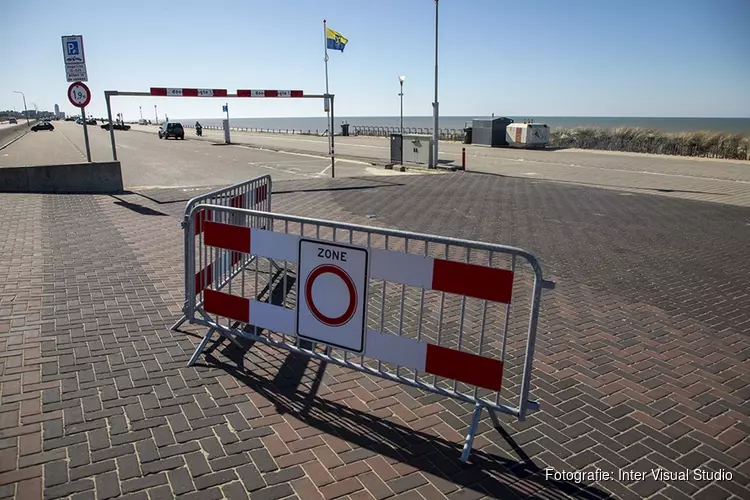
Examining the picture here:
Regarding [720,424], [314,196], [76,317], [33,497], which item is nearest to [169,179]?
[314,196]

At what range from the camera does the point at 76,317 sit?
5180 mm

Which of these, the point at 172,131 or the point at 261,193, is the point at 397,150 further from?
the point at 172,131

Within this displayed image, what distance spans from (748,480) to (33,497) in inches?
166

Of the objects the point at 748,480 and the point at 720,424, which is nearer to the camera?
the point at 748,480

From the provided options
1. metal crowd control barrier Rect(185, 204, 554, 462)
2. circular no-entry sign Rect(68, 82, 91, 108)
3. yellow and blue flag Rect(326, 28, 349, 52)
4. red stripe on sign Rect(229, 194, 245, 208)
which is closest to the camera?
metal crowd control barrier Rect(185, 204, 554, 462)

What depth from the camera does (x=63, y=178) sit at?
1355 cm

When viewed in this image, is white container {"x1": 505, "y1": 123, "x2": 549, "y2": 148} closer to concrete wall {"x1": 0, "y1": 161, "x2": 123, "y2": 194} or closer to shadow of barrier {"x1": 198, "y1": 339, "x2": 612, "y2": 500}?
concrete wall {"x1": 0, "y1": 161, "x2": 123, "y2": 194}

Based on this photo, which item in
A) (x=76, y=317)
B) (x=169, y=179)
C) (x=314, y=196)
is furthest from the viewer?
(x=169, y=179)

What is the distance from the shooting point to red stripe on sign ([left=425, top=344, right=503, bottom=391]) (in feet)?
11.2

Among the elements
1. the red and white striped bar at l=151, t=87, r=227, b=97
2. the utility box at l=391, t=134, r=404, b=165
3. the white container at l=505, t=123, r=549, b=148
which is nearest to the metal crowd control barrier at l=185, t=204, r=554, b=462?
the red and white striped bar at l=151, t=87, r=227, b=97

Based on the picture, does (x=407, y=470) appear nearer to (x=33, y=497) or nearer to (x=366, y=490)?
(x=366, y=490)

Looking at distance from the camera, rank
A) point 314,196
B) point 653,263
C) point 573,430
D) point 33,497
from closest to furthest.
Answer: point 33,497 → point 573,430 → point 653,263 → point 314,196

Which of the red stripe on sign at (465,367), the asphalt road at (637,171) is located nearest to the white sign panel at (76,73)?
the red stripe on sign at (465,367)

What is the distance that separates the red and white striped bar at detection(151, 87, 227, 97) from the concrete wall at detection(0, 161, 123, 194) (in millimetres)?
2381
